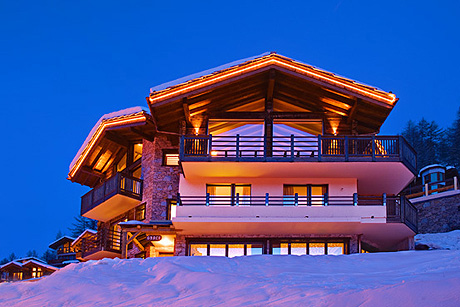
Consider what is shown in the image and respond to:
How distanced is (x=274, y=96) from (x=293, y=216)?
5.82 meters

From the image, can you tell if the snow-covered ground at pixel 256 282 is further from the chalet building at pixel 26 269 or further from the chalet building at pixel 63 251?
the chalet building at pixel 63 251

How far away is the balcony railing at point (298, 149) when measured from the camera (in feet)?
82.6

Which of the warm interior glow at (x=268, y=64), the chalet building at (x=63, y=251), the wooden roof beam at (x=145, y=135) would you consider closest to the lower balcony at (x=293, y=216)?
the warm interior glow at (x=268, y=64)

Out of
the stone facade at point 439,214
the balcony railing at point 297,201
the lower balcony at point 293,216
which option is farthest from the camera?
the stone facade at point 439,214

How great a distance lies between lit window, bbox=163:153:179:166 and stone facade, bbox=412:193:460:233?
1677cm

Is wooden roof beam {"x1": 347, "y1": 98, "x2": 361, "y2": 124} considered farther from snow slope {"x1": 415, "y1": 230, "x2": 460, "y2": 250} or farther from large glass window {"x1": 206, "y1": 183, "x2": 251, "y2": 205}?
snow slope {"x1": 415, "y1": 230, "x2": 460, "y2": 250}

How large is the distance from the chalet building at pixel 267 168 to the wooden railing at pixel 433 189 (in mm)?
10553

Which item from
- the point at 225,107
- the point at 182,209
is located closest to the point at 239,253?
the point at 182,209

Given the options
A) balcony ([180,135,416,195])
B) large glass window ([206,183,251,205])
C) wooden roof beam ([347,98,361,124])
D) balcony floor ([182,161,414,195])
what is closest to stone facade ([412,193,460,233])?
balcony floor ([182,161,414,195])

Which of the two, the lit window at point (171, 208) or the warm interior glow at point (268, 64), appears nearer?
the warm interior glow at point (268, 64)

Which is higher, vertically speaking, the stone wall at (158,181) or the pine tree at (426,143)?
the pine tree at (426,143)

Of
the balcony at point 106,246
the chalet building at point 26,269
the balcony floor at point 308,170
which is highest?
the balcony floor at point 308,170

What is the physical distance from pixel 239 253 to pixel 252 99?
22.6ft

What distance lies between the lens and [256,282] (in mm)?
14430
